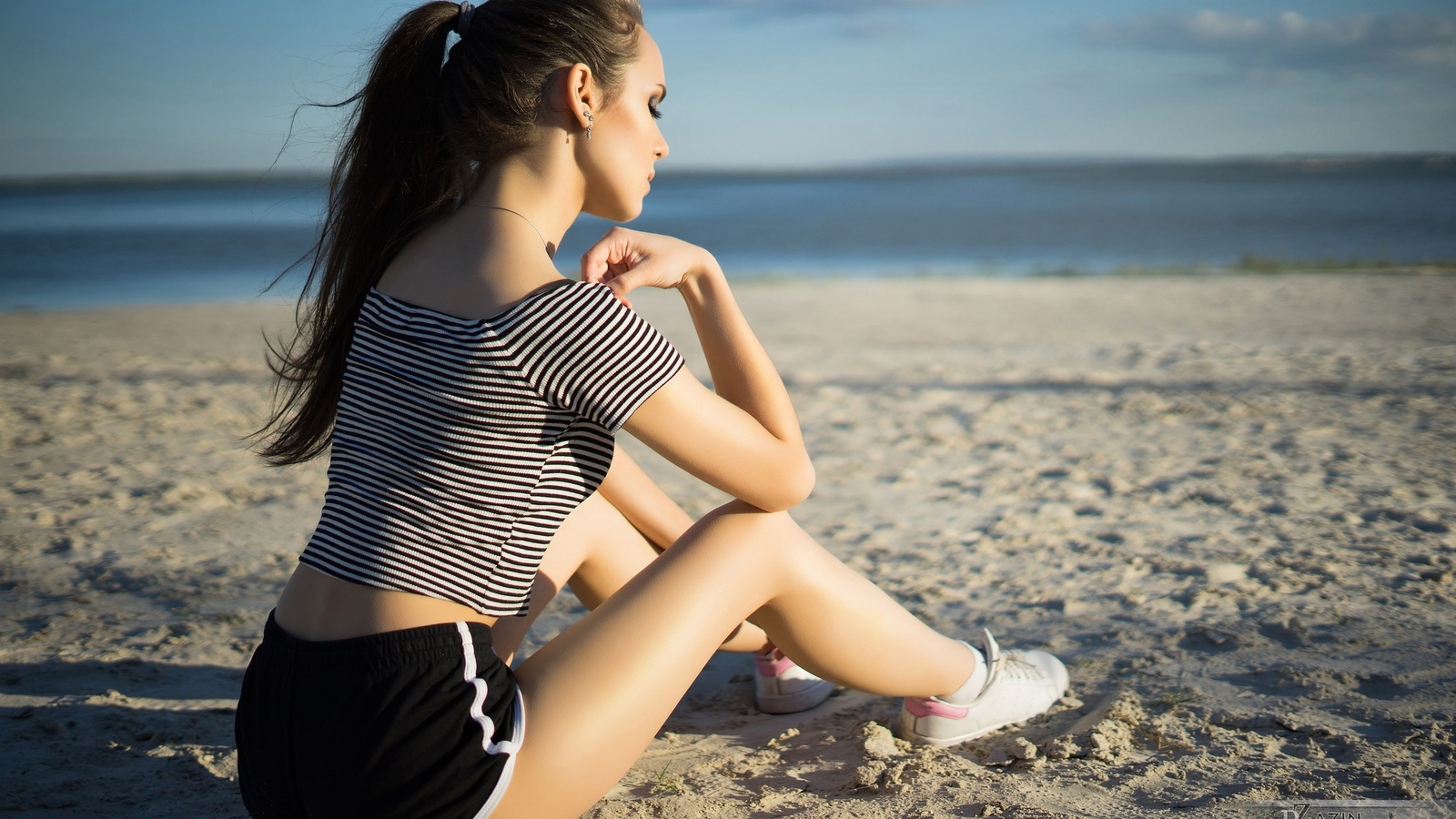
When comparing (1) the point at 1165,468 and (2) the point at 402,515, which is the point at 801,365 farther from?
(2) the point at 402,515

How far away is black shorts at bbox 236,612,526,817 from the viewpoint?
154cm

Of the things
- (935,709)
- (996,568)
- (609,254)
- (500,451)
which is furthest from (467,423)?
(996,568)

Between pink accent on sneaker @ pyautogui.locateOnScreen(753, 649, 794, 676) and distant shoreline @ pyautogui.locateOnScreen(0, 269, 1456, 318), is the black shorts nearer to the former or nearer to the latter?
pink accent on sneaker @ pyautogui.locateOnScreen(753, 649, 794, 676)

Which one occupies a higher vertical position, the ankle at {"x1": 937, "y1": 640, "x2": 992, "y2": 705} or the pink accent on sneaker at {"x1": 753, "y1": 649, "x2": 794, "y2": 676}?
the ankle at {"x1": 937, "y1": 640, "x2": 992, "y2": 705}

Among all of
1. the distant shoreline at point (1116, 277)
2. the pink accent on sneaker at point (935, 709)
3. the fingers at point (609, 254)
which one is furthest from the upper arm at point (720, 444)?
the distant shoreline at point (1116, 277)

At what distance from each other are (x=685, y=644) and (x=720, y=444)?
0.36 meters

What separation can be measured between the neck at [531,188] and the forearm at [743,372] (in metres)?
0.32

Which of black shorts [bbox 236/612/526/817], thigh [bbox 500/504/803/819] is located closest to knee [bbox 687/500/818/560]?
thigh [bbox 500/504/803/819]

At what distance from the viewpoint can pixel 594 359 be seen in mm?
1576

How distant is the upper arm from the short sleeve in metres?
0.04

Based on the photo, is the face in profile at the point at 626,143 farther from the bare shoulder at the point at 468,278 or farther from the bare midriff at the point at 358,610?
the bare midriff at the point at 358,610

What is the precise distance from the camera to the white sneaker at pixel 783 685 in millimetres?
2664

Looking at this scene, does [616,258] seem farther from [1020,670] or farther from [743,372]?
[1020,670]

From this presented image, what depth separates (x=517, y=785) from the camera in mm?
1603
